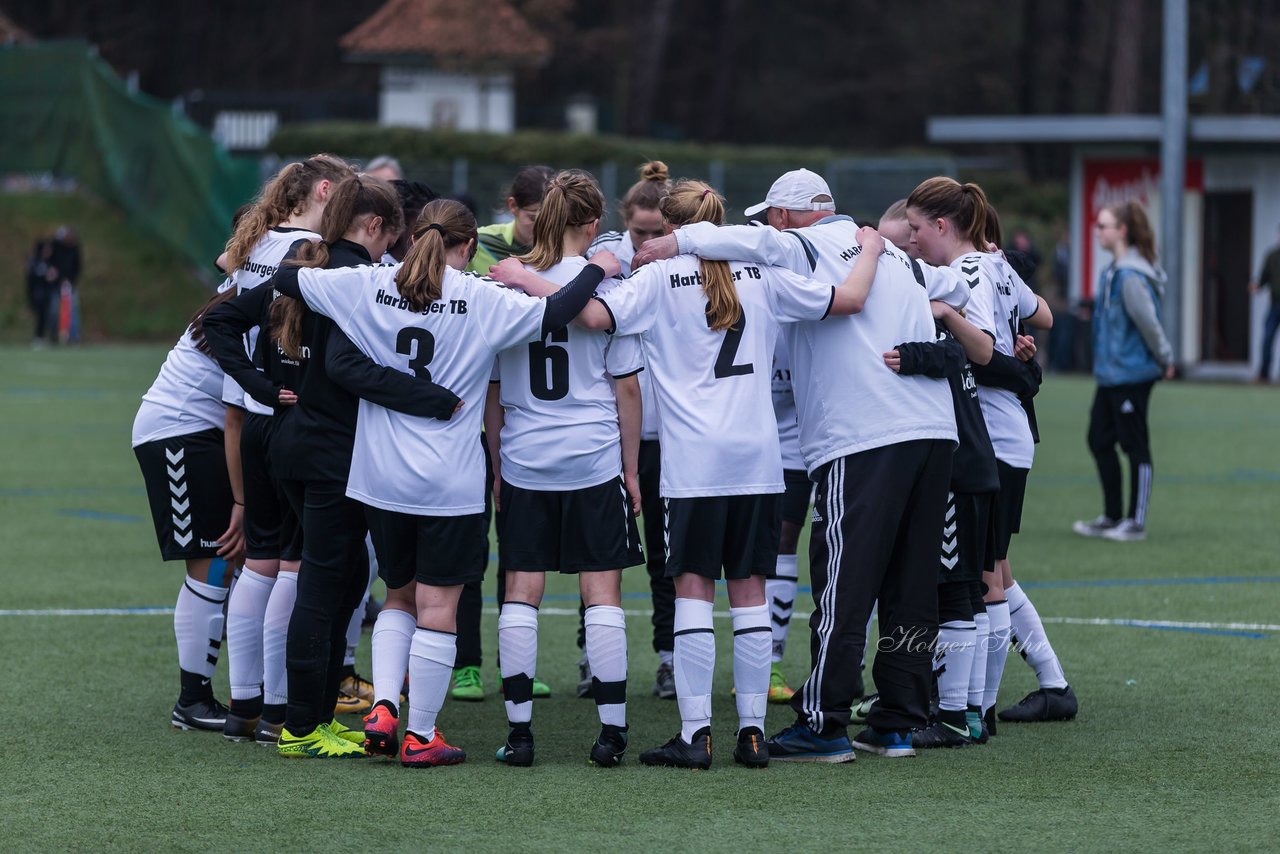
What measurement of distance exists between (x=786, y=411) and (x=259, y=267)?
2109mm

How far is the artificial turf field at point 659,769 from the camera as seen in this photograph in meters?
4.95

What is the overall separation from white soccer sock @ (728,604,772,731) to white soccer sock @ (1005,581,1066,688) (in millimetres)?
1269

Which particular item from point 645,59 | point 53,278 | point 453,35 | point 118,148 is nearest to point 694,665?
point 53,278

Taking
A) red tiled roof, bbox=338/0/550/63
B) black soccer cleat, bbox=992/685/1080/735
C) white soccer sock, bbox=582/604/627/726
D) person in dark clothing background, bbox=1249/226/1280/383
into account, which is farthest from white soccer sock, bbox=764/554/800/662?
red tiled roof, bbox=338/0/550/63

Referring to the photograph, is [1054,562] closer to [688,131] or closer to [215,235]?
[215,235]

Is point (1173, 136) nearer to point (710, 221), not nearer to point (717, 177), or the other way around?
point (717, 177)

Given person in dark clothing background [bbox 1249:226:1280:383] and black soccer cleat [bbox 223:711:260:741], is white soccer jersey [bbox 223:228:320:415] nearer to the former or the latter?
black soccer cleat [bbox 223:711:260:741]

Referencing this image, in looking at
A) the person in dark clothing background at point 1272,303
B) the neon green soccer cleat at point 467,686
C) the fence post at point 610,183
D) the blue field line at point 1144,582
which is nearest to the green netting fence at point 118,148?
the fence post at point 610,183

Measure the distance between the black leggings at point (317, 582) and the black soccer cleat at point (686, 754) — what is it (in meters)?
1.12

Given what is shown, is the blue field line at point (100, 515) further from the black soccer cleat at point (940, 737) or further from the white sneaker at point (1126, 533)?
the black soccer cleat at point (940, 737)

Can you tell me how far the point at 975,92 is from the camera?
52.9 metres

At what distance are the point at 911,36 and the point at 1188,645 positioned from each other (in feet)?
153

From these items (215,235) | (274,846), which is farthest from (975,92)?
(274,846)

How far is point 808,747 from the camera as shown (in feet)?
19.1
